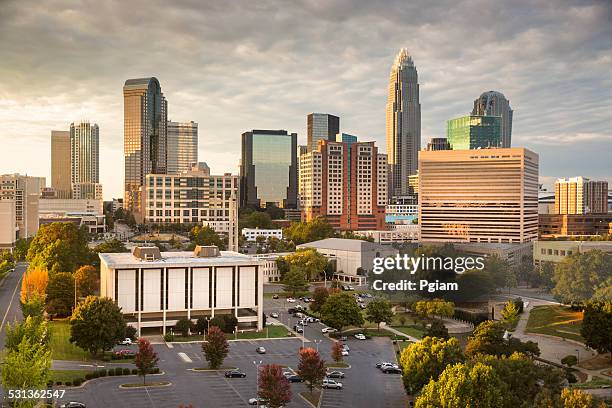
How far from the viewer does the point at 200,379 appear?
42.8 metres

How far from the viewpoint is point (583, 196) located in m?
187

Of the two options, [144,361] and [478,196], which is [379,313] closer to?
[144,361]

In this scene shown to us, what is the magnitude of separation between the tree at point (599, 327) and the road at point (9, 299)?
44411 mm

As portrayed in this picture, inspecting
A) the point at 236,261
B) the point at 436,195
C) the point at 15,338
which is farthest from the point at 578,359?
the point at 436,195

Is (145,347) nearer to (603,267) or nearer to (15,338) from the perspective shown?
(15,338)

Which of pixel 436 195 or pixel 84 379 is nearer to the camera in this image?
pixel 84 379

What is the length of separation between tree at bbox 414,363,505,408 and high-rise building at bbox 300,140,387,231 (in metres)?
130

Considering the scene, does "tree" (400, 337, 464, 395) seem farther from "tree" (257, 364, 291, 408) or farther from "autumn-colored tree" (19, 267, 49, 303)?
"autumn-colored tree" (19, 267, 49, 303)

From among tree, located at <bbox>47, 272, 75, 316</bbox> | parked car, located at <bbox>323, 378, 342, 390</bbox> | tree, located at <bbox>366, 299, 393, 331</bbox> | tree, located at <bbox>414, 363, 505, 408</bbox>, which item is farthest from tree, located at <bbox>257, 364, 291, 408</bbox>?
tree, located at <bbox>47, 272, 75, 316</bbox>

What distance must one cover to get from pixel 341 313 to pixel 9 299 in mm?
39575

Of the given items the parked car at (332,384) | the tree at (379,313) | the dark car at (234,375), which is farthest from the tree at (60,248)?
the parked car at (332,384)

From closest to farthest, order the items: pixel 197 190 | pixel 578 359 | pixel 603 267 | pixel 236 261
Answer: pixel 578 359, pixel 236 261, pixel 603 267, pixel 197 190

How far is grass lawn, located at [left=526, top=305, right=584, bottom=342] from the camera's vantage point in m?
60.6

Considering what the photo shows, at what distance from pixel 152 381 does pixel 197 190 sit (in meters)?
119
